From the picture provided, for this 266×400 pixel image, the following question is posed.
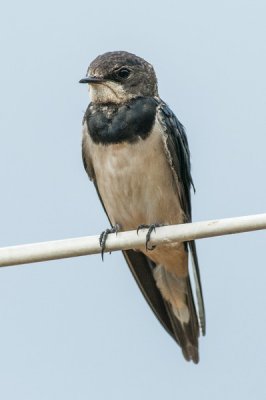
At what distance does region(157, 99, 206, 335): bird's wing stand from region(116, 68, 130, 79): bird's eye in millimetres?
199

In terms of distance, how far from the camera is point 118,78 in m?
4.66

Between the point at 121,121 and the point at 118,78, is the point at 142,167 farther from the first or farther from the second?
the point at 118,78

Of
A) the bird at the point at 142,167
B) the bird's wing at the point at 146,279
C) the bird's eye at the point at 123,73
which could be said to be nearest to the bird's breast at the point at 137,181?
the bird at the point at 142,167

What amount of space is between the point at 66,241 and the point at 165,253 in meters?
2.09

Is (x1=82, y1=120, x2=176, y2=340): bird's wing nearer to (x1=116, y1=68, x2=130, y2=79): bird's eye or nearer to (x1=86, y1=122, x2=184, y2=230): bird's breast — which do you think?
(x1=86, y1=122, x2=184, y2=230): bird's breast

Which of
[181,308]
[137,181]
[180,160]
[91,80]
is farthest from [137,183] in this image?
[181,308]

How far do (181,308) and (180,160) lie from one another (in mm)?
777

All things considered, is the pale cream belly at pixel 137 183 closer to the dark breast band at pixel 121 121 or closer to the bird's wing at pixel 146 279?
the dark breast band at pixel 121 121

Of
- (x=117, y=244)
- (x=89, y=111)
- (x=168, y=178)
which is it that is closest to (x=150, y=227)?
(x=168, y=178)

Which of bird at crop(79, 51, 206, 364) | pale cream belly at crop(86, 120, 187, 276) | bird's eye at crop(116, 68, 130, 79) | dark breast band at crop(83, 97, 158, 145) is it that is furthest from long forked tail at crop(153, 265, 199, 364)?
bird's eye at crop(116, 68, 130, 79)

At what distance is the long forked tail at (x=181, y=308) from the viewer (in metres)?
4.78

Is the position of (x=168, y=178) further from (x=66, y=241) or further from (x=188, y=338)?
(x=66, y=241)

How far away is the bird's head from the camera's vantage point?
456 centimetres

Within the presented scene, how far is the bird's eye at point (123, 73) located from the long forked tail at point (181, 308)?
3.28 ft
